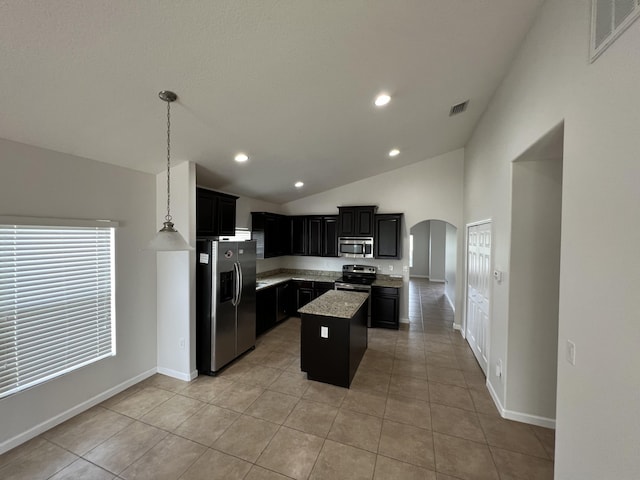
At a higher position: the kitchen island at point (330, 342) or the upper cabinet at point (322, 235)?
the upper cabinet at point (322, 235)

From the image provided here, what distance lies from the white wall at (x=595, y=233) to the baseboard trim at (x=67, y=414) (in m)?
4.20

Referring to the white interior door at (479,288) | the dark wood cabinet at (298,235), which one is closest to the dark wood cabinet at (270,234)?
the dark wood cabinet at (298,235)

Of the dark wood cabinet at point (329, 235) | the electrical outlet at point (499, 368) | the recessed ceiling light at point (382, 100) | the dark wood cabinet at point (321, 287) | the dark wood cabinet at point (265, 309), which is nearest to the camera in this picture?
the recessed ceiling light at point (382, 100)

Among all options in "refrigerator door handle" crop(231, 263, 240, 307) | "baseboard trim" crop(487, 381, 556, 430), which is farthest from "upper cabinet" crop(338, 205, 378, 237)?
"baseboard trim" crop(487, 381, 556, 430)

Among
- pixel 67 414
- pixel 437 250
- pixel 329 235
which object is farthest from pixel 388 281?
pixel 437 250

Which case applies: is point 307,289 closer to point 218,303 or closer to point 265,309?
point 265,309

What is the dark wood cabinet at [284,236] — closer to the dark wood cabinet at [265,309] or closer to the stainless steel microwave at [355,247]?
the dark wood cabinet at [265,309]

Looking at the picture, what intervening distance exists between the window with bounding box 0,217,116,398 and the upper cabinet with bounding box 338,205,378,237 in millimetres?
4040

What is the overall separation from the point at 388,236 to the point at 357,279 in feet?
3.74

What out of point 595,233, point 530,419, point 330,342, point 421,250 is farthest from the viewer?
point 421,250

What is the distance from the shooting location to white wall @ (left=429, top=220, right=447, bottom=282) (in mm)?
10781

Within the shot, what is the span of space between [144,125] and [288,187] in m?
3.11

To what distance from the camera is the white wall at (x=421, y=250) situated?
37.2 ft

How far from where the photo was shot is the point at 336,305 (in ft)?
11.7
